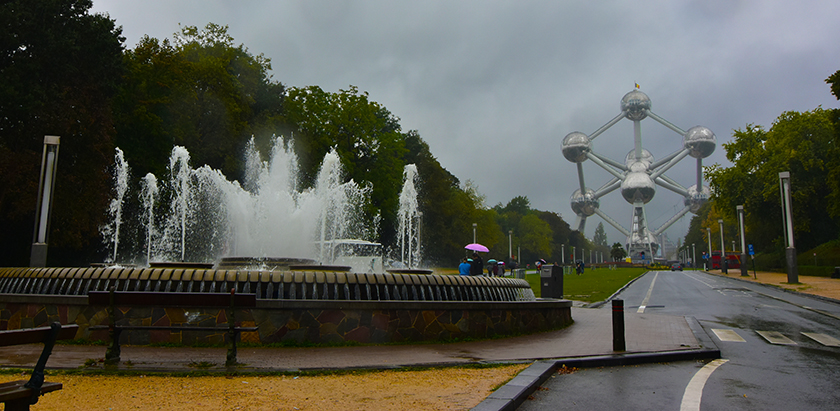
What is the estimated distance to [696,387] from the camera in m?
7.14

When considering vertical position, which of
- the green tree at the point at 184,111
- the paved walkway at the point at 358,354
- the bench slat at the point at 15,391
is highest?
the green tree at the point at 184,111

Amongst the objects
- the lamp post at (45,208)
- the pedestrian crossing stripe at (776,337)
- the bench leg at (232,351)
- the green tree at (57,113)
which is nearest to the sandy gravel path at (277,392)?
the bench leg at (232,351)

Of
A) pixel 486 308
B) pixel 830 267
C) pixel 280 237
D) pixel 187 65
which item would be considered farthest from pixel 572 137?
pixel 486 308

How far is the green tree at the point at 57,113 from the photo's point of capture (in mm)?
26172

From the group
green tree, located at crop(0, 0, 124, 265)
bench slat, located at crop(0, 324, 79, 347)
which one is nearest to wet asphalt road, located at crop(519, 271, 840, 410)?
bench slat, located at crop(0, 324, 79, 347)

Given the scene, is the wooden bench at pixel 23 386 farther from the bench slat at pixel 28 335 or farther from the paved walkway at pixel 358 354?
the paved walkway at pixel 358 354

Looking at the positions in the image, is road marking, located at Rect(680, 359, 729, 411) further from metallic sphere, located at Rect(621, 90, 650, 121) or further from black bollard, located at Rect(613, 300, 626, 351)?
metallic sphere, located at Rect(621, 90, 650, 121)

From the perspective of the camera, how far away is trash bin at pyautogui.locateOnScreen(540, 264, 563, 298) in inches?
706

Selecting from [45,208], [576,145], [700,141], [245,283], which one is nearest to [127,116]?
[45,208]

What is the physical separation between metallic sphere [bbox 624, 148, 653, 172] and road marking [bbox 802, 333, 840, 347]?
12380 cm

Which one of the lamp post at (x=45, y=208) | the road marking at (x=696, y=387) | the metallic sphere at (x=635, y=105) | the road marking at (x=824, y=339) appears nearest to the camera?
the road marking at (x=696, y=387)

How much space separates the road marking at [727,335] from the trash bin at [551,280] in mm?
4841

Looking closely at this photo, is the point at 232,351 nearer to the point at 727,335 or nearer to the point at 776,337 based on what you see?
the point at 727,335

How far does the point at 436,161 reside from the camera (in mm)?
74625
